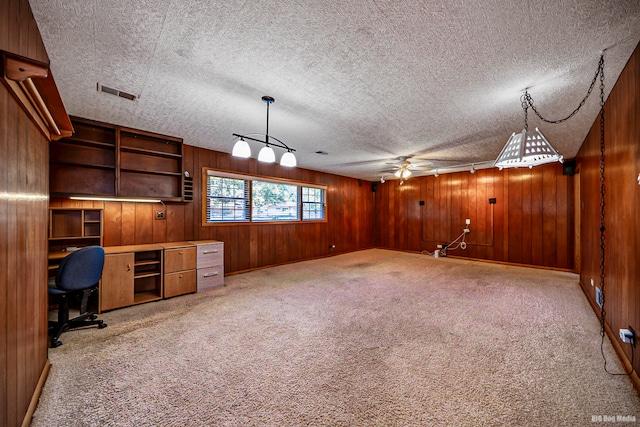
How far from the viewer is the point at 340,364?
82.2 inches

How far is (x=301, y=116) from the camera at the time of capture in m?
3.19

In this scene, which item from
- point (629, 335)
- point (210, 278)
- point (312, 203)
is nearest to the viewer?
point (629, 335)

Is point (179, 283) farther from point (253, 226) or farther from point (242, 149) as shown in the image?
point (242, 149)

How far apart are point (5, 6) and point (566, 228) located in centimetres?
835

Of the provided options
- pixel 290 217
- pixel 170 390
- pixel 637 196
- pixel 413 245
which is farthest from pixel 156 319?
pixel 413 245

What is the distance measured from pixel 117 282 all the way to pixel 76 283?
70 cm

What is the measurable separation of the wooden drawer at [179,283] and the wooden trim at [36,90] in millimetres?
2296

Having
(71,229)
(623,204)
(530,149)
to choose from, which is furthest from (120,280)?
(623,204)

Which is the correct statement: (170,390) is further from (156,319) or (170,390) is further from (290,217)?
(290,217)

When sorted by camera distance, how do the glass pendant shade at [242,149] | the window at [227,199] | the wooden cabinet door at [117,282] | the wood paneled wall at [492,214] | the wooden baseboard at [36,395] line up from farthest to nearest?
1. the wood paneled wall at [492,214]
2. the window at [227,199]
3. the wooden cabinet door at [117,282]
4. the glass pendant shade at [242,149]
5. the wooden baseboard at [36,395]

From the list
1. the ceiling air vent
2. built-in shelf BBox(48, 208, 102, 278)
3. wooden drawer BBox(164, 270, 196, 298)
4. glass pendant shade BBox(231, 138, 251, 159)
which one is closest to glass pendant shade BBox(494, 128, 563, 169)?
glass pendant shade BBox(231, 138, 251, 159)

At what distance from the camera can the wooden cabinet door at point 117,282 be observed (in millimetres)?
3188

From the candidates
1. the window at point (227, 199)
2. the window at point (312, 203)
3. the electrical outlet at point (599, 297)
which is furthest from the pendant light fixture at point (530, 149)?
the window at point (312, 203)

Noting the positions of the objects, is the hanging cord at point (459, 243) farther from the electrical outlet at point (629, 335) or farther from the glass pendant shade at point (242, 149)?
the glass pendant shade at point (242, 149)
